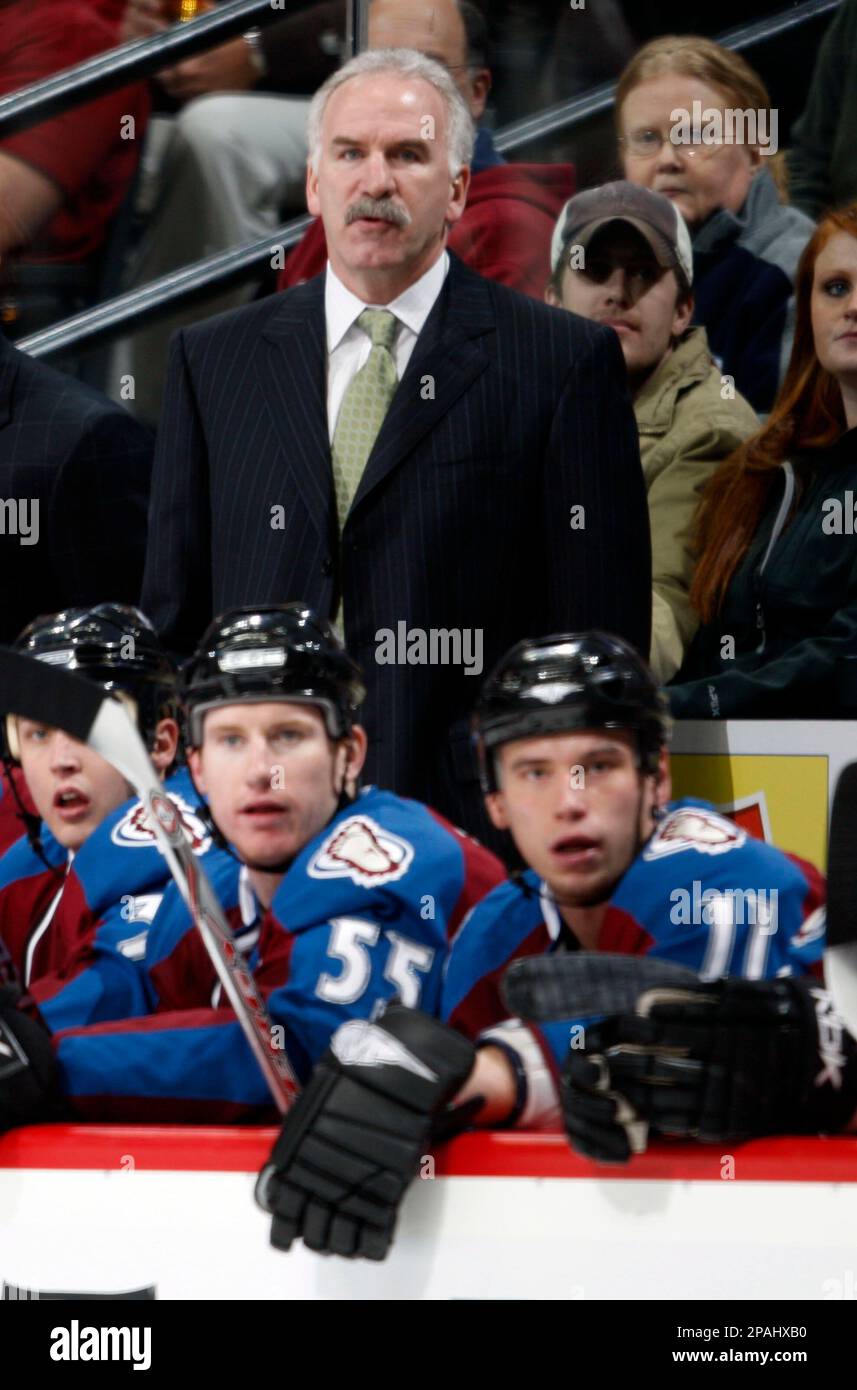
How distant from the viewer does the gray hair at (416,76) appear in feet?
7.88

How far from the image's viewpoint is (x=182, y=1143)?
1798 millimetres

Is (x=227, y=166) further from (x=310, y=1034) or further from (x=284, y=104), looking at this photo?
(x=310, y=1034)

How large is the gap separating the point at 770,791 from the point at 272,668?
0.72m

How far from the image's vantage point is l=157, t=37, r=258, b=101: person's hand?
2.96 metres

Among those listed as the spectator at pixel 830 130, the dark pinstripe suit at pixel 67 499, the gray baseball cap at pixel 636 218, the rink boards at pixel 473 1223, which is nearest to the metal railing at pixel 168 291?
the dark pinstripe suit at pixel 67 499

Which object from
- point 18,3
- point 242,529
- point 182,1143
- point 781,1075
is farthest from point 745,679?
point 18,3

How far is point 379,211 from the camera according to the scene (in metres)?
2.35

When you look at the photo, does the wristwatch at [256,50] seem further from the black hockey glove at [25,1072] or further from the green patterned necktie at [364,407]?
the black hockey glove at [25,1072]

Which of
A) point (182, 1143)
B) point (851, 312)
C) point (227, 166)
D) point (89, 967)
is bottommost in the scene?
point (182, 1143)

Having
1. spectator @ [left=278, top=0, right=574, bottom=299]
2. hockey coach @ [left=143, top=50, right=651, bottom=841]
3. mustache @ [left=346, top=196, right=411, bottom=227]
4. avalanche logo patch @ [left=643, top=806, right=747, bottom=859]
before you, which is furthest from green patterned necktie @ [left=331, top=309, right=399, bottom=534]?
avalanche logo patch @ [left=643, top=806, right=747, bottom=859]

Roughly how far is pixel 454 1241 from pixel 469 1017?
0.83 feet

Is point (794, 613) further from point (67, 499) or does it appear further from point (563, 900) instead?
point (67, 499)

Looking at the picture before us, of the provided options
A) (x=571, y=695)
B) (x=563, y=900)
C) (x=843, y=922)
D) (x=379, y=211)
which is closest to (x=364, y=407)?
(x=379, y=211)

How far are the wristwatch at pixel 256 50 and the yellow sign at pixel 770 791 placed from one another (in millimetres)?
1221
